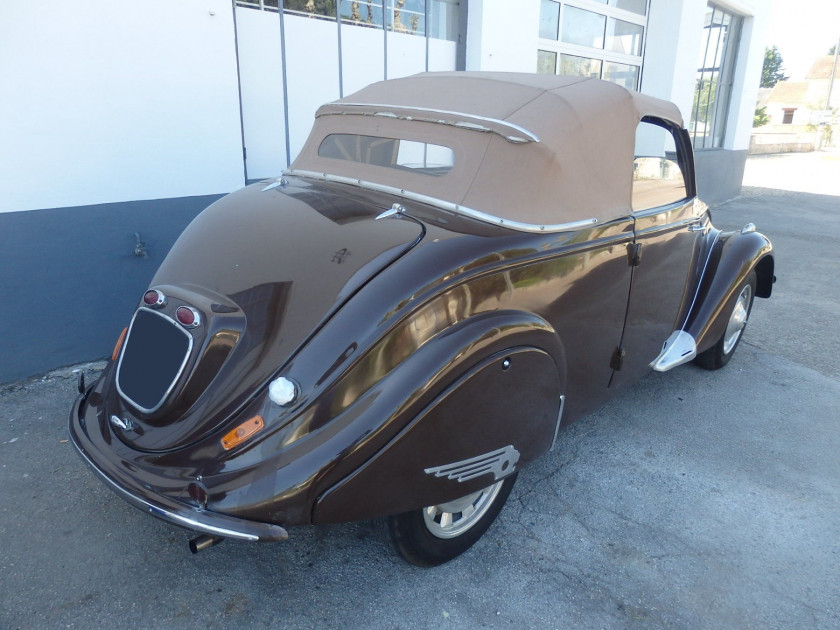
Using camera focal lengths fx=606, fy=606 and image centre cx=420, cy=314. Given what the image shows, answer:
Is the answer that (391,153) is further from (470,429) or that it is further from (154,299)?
(470,429)

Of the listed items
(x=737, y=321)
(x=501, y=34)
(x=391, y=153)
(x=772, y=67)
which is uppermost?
(x=772, y=67)

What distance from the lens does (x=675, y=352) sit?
351 centimetres

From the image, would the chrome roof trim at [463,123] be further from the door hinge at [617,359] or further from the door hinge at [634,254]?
the door hinge at [617,359]

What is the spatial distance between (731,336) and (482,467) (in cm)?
301

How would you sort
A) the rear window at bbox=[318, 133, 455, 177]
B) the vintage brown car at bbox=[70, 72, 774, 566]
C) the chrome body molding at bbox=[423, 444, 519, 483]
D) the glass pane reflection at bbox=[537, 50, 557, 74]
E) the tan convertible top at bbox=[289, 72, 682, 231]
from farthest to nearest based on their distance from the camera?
the glass pane reflection at bbox=[537, 50, 557, 74], the rear window at bbox=[318, 133, 455, 177], the tan convertible top at bbox=[289, 72, 682, 231], the chrome body molding at bbox=[423, 444, 519, 483], the vintage brown car at bbox=[70, 72, 774, 566]

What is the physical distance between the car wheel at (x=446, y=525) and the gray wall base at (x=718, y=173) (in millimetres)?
9639

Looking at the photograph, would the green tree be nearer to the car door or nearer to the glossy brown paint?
the car door

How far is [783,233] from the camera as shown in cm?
948

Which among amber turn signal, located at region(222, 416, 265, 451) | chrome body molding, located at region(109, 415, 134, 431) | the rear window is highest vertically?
the rear window

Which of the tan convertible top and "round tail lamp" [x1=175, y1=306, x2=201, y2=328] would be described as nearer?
"round tail lamp" [x1=175, y1=306, x2=201, y2=328]

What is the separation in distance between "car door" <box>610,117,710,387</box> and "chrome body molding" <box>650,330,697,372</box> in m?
0.05

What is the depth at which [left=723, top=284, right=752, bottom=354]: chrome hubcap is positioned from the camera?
427 cm

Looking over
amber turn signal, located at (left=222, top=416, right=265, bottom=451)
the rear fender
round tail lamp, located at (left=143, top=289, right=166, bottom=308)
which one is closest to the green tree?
the rear fender

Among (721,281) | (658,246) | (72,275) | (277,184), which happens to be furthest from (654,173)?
(72,275)
